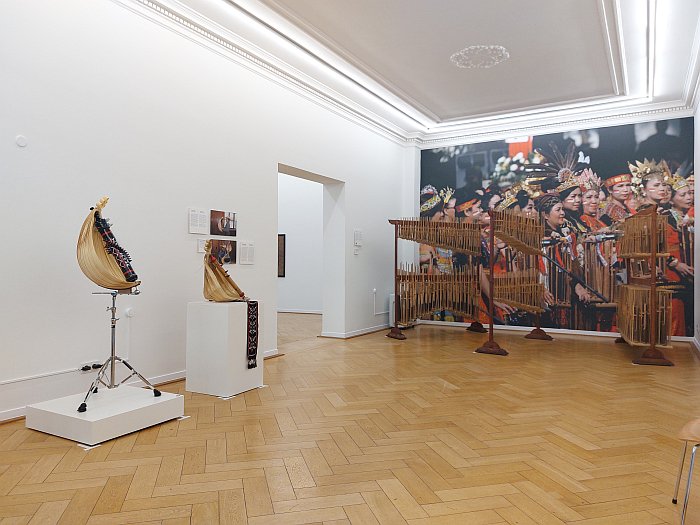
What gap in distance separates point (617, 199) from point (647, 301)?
7.26 ft

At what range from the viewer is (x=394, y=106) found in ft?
26.5

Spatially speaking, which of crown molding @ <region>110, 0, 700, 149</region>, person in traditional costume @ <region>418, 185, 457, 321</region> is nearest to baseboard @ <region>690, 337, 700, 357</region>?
crown molding @ <region>110, 0, 700, 149</region>

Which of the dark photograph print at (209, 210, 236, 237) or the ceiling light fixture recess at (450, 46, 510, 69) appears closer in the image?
the dark photograph print at (209, 210, 236, 237)

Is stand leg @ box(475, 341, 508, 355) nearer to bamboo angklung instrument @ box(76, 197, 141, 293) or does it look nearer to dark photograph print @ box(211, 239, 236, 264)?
dark photograph print @ box(211, 239, 236, 264)

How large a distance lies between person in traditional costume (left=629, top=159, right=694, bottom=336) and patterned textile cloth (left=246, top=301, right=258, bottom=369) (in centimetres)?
612

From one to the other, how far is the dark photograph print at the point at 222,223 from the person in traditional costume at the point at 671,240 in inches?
235

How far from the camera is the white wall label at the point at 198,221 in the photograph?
17.1 feet

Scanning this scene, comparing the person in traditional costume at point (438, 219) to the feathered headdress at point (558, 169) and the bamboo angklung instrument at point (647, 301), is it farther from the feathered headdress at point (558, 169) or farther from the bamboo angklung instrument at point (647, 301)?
the bamboo angklung instrument at point (647, 301)

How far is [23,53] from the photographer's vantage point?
386cm

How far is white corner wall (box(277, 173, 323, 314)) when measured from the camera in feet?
39.5

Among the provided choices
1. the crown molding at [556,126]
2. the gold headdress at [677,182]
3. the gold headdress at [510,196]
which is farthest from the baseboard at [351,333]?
the gold headdress at [677,182]

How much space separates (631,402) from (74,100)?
5.17 m


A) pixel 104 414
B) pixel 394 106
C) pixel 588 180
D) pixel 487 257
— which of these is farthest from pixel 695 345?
pixel 104 414

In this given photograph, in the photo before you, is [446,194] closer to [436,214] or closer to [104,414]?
[436,214]
